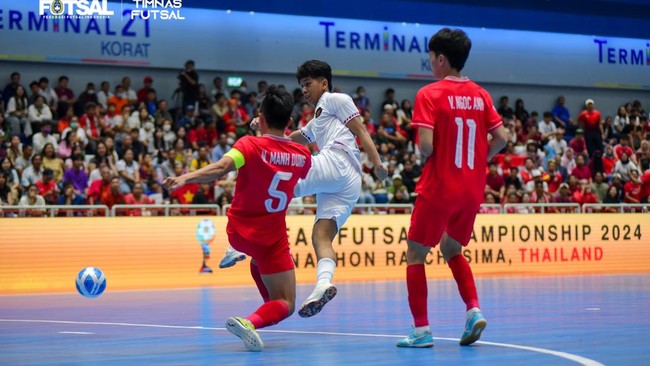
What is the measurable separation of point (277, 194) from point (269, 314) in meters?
0.96

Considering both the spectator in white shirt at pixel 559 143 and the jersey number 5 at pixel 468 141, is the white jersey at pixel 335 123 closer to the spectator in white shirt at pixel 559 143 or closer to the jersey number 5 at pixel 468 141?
the jersey number 5 at pixel 468 141

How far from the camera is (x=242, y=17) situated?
2928 centimetres

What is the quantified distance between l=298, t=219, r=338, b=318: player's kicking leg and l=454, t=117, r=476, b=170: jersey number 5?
4.82 feet

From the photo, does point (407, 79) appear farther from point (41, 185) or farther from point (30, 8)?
point (41, 185)

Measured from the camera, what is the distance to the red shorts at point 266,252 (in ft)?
27.3

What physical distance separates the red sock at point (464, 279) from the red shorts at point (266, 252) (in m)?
1.39

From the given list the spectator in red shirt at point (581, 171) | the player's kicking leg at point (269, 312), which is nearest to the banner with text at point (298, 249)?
the spectator in red shirt at point (581, 171)

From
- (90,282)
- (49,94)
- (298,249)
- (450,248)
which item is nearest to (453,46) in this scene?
(450,248)

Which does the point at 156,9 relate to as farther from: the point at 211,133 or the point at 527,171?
the point at 527,171

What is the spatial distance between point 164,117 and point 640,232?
1147 centimetres

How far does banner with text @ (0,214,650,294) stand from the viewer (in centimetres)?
1806

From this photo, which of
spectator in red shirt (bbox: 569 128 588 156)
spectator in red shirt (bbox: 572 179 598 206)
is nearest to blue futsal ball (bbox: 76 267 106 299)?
spectator in red shirt (bbox: 572 179 598 206)

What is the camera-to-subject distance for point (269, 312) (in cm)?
822

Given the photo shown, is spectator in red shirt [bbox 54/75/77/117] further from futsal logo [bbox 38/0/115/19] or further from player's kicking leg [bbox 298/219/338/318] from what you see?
player's kicking leg [bbox 298/219/338/318]
